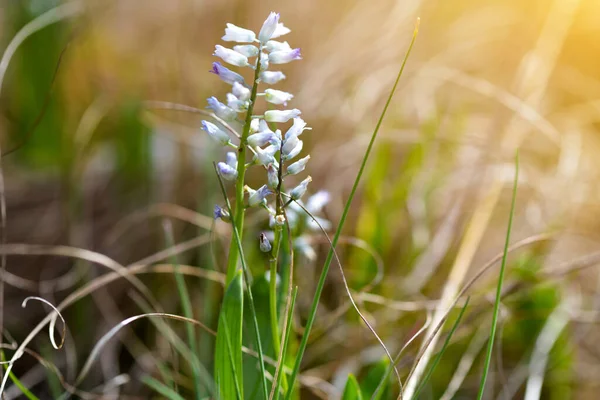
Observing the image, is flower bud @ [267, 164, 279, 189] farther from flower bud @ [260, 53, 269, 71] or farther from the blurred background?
the blurred background

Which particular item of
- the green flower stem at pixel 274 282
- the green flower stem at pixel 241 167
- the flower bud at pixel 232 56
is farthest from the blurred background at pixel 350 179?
the flower bud at pixel 232 56

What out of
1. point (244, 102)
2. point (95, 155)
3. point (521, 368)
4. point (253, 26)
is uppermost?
point (253, 26)

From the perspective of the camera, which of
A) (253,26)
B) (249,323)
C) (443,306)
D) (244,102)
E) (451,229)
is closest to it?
(244,102)

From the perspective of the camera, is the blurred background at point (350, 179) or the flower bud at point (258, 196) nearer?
the flower bud at point (258, 196)

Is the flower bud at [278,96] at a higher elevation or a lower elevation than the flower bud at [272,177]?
higher

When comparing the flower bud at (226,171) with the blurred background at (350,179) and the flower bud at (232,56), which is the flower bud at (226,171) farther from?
the blurred background at (350,179)

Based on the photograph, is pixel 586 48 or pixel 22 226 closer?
pixel 22 226

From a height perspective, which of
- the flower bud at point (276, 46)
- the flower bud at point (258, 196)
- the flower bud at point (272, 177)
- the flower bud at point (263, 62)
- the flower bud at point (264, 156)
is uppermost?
the flower bud at point (276, 46)

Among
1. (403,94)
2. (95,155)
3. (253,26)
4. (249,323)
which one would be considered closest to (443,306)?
(249,323)

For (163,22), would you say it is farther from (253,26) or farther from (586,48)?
(586,48)
